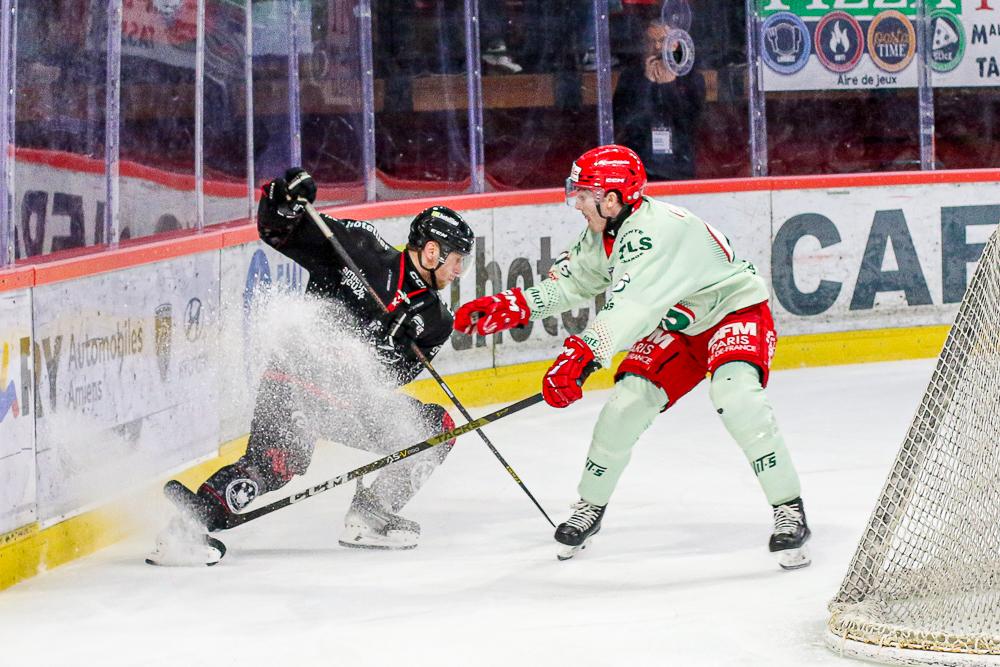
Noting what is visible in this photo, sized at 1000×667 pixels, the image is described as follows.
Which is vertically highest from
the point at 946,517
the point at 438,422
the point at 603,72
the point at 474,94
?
the point at 603,72

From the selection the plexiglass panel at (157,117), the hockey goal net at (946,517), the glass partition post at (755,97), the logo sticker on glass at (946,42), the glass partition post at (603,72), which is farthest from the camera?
the logo sticker on glass at (946,42)

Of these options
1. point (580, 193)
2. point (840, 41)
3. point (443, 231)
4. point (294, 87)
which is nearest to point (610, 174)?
point (580, 193)

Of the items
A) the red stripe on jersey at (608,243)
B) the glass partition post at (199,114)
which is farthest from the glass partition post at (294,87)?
the red stripe on jersey at (608,243)

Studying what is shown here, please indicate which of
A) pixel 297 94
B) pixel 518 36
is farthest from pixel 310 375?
pixel 518 36

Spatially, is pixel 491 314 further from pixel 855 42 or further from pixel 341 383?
pixel 855 42

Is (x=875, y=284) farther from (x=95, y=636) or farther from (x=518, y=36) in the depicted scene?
(x=95, y=636)

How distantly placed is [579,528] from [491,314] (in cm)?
62

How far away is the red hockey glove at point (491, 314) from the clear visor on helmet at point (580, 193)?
32cm

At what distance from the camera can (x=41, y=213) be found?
4727 millimetres

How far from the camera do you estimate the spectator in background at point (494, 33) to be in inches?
305

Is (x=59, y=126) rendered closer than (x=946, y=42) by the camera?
Yes

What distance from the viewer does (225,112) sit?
6.03 m

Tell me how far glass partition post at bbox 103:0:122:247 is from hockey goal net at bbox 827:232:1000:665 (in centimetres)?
250

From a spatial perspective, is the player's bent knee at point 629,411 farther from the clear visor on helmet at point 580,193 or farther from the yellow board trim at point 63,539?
the yellow board trim at point 63,539
